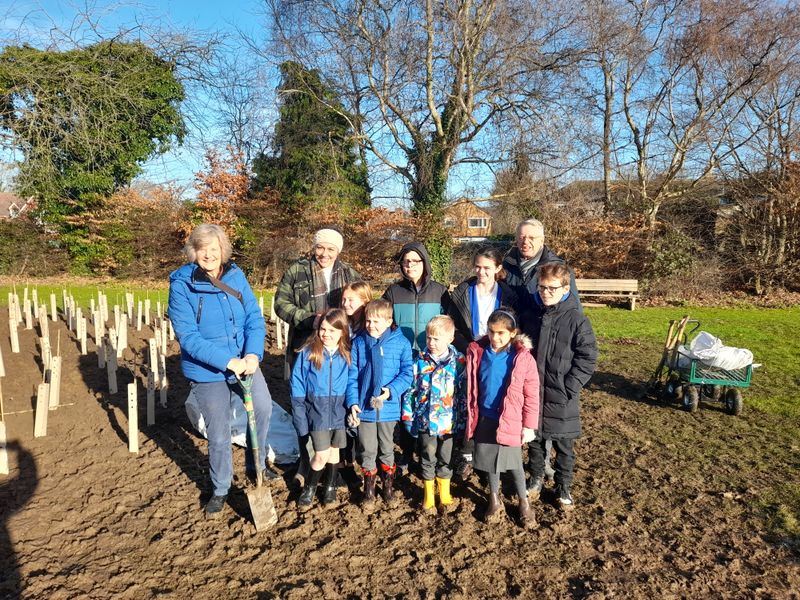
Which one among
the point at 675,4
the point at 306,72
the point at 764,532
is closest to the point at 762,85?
the point at 675,4

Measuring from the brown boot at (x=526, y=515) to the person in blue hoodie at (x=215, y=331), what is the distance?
6.03 feet

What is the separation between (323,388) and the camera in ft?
10.8

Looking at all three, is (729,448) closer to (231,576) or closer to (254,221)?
(231,576)

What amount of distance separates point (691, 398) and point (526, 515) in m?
3.13

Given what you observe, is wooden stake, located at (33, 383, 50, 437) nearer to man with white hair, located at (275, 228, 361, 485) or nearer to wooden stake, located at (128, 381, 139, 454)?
wooden stake, located at (128, 381, 139, 454)

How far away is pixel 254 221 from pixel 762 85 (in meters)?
16.1

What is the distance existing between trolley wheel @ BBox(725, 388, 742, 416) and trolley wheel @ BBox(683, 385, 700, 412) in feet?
0.90

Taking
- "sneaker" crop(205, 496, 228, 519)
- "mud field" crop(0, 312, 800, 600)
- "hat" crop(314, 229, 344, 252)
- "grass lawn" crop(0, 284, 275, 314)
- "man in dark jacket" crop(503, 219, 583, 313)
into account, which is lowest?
"mud field" crop(0, 312, 800, 600)

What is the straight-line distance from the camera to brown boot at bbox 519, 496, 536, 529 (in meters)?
3.13

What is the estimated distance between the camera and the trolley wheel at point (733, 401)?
5207 mm

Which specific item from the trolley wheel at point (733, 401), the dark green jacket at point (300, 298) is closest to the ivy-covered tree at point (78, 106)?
the dark green jacket at point (300, 298)

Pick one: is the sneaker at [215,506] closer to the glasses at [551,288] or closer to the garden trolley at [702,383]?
the glasses at [551,288]

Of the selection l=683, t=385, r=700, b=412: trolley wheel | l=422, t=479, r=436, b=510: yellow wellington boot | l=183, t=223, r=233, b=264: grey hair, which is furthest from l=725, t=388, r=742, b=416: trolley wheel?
l=183, t=223, r=233, b=264: grey hair

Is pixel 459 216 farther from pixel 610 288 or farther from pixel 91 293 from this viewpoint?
pixel 91 293
